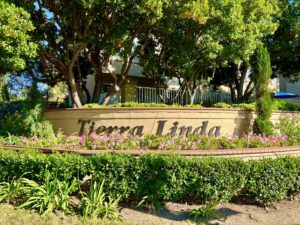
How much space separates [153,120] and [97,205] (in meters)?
6.22

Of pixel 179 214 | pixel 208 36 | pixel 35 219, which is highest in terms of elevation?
pixel 208 36

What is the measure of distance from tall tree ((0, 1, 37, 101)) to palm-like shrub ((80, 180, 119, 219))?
571cm

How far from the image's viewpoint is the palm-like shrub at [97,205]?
6770 mm

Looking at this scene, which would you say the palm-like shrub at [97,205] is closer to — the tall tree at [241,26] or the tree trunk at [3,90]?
the tall tree at [241,26]

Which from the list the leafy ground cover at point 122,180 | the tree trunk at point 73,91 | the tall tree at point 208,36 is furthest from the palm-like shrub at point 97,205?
the tree trunk at point 73,91

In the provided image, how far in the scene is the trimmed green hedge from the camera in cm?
737

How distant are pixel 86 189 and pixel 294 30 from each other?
49.5 feet

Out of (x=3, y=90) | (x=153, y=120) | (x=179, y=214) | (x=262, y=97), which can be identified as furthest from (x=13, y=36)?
(x=3, y=90)

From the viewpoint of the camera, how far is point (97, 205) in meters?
6.89

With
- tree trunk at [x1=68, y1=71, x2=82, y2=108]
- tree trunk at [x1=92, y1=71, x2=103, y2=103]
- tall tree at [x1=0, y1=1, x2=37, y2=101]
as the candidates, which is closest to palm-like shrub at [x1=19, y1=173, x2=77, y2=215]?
tall tree at [x1=0, y1=1, x2=37, y2=101]

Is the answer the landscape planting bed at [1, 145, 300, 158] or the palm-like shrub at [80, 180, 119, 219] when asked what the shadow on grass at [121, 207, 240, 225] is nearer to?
the palm-like shrub at [80, 180, 119, 219]

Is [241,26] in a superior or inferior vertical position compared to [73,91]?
superior

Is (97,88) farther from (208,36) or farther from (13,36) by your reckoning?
(13,36)

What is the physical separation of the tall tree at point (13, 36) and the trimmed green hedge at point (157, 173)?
13.5 feet
